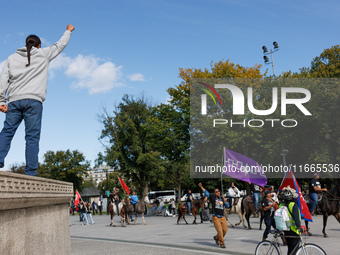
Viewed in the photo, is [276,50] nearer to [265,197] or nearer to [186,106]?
[186,106]

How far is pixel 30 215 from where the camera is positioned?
377cm

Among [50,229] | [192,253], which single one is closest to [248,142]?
[192,253]

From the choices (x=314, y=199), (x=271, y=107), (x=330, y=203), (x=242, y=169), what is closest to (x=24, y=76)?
(x=330, y=203)

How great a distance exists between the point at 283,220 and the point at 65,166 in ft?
256

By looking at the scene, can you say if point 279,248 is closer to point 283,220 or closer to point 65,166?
point 283,220

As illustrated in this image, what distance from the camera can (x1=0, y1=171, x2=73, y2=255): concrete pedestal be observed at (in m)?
3.03

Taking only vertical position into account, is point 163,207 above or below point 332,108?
below

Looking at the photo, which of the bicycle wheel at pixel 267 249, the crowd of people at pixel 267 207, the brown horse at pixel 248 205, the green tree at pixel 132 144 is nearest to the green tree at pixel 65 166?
the green tree at pixel 132 144

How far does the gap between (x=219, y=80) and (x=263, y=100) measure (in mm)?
4643

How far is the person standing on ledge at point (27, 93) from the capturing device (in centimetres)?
464

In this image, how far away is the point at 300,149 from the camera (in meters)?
36.2

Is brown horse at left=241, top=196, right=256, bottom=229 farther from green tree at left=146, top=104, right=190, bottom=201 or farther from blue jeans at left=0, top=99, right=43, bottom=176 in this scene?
green tree at left=146, top=104, right=190, bottom=201

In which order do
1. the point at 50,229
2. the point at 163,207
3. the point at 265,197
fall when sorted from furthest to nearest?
the point at 163,207
the point at 265,197
the point at 50,229

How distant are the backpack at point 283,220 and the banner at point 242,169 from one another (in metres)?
10.2
